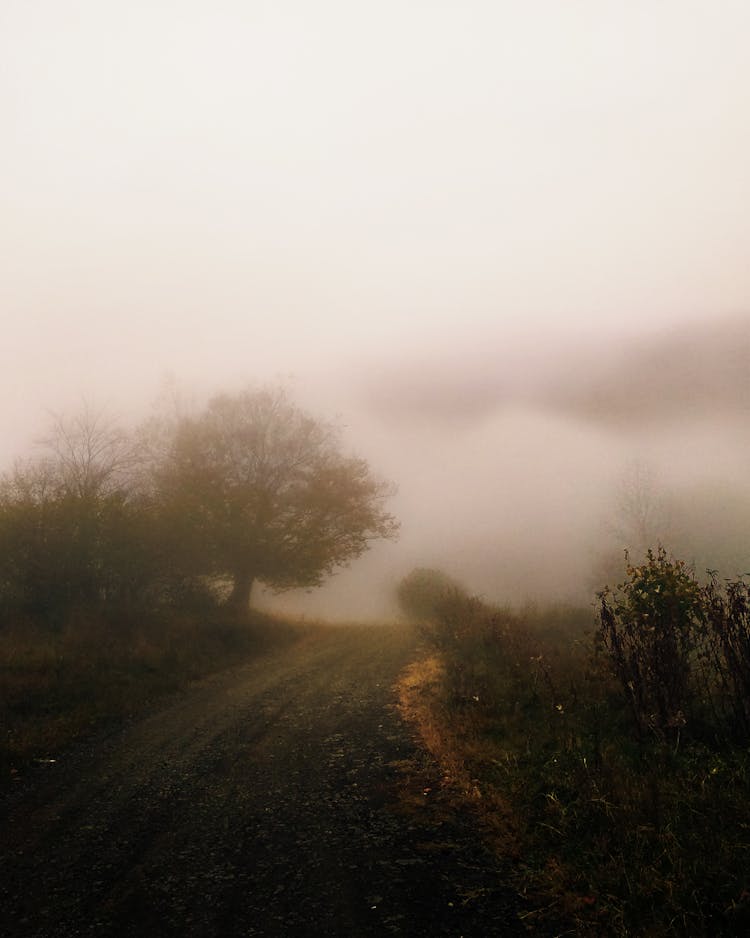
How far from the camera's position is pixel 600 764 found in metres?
7.10

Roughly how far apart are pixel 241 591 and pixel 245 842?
22328 mm

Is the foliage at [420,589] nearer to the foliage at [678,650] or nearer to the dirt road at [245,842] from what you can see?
the dirt road at [245,842]

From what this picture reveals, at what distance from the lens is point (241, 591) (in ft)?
91.1

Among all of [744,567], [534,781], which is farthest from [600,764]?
[744,567]

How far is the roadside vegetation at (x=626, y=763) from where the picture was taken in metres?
4.65

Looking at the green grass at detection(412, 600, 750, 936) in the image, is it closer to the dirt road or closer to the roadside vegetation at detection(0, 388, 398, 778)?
the dirt road

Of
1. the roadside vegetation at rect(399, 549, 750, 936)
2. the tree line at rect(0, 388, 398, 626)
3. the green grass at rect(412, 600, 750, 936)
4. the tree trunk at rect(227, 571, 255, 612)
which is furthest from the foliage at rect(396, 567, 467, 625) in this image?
the green grass at rect(412, 600, 750, 936)

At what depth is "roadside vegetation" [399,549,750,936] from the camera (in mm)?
4648

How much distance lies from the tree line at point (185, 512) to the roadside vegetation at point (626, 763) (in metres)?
14.4

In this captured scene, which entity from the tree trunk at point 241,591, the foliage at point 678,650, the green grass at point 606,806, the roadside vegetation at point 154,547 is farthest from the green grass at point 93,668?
the foliage at point 678,650

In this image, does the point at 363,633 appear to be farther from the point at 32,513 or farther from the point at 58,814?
the point at 58,814

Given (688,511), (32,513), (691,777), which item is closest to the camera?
(691,777)

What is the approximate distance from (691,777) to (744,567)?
32.7m

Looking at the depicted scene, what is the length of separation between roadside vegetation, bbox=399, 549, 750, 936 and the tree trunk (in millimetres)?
15945
